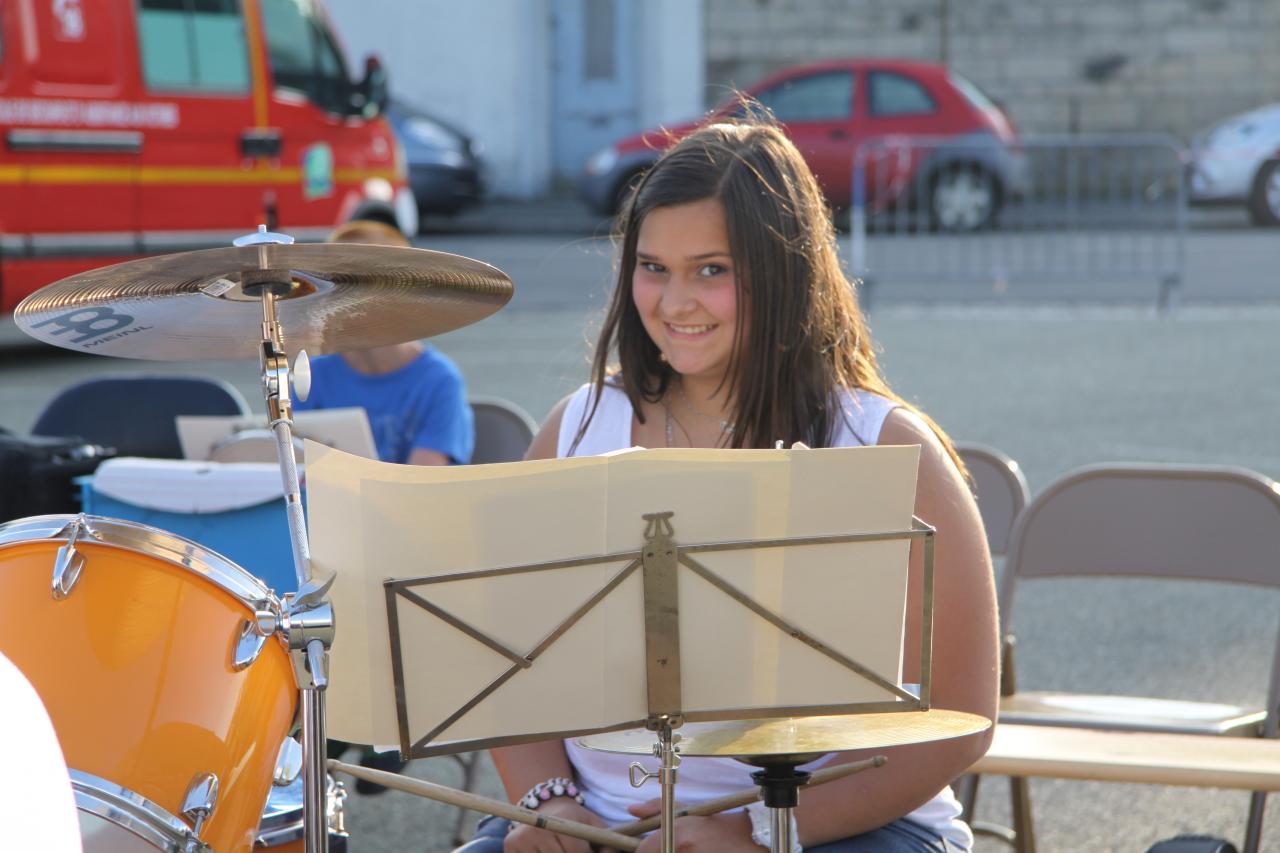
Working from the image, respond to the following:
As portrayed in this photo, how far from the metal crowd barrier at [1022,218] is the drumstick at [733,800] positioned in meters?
10.1

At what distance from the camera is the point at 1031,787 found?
4148 mm

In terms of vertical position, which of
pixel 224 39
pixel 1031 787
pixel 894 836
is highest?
pixel 224 39

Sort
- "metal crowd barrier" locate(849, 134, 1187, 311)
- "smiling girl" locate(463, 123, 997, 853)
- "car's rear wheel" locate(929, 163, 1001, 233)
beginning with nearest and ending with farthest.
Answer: "smiling girl" locate(463, 123, 997, 853), "metal crowd barrier" locate(849, 134, 1187, 311), "car's rear wheel" locate(929, 163, 1001, 233)

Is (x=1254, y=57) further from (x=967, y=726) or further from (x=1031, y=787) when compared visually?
(x=967, y=726)

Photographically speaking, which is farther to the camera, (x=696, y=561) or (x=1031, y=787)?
(x=1031, y=787)

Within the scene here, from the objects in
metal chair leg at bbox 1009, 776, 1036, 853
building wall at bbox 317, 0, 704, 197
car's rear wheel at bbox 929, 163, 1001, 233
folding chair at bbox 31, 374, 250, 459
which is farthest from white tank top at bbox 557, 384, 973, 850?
building wall at bbox 317, 0, 704, 197

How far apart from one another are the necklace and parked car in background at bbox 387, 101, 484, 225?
14732 mm

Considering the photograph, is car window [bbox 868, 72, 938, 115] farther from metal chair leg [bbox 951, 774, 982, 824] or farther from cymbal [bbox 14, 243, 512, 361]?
cymbal [bbox 14, 243, 512, 361]

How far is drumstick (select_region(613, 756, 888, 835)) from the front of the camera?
2076mm

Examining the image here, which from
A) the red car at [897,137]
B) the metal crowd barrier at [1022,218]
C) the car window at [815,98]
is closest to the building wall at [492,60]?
the red car at [897,137]

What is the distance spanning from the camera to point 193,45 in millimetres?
9852

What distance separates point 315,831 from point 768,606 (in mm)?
611

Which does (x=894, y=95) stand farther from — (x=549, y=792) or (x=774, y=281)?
(x=549, y=792)

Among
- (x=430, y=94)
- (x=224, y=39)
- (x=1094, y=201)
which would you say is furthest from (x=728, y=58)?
(x=224, y=39)
